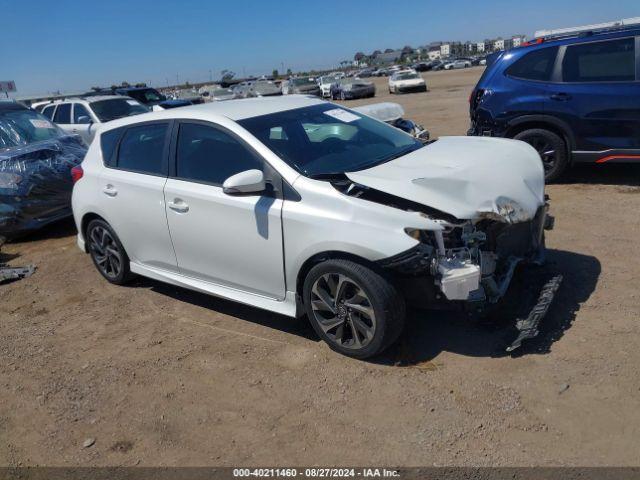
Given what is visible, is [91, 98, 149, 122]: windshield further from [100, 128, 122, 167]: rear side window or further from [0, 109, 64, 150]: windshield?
[100, 128, 122, 167]: rear side window

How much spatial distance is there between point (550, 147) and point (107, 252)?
550 cm

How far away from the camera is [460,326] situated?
3811mm

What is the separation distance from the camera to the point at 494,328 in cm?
370

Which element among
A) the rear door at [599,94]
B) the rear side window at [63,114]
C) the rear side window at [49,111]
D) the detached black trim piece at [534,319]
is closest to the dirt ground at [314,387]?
the detached black trim piece at [534,319]

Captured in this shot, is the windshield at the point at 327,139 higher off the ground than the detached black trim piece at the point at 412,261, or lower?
higher

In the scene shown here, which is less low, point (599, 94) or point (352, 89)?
point (352, 89)

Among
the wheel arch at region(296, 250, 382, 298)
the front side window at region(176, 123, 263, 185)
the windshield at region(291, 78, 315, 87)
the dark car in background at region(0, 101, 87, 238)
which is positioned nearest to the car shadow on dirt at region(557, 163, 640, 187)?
the wheel arch at region(296, 250, 382, 298)

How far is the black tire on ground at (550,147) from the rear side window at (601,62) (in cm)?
72

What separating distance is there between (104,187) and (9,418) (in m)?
2.15

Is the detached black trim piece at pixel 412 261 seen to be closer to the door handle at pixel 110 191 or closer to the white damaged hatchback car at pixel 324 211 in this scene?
the white damaged hatchback car at pixel 324 211

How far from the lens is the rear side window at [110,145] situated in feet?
15.8

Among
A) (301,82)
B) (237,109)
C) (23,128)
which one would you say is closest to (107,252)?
(237,109)

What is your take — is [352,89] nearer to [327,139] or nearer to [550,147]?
[550,147]

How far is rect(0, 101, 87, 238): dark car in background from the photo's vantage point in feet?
22.7
